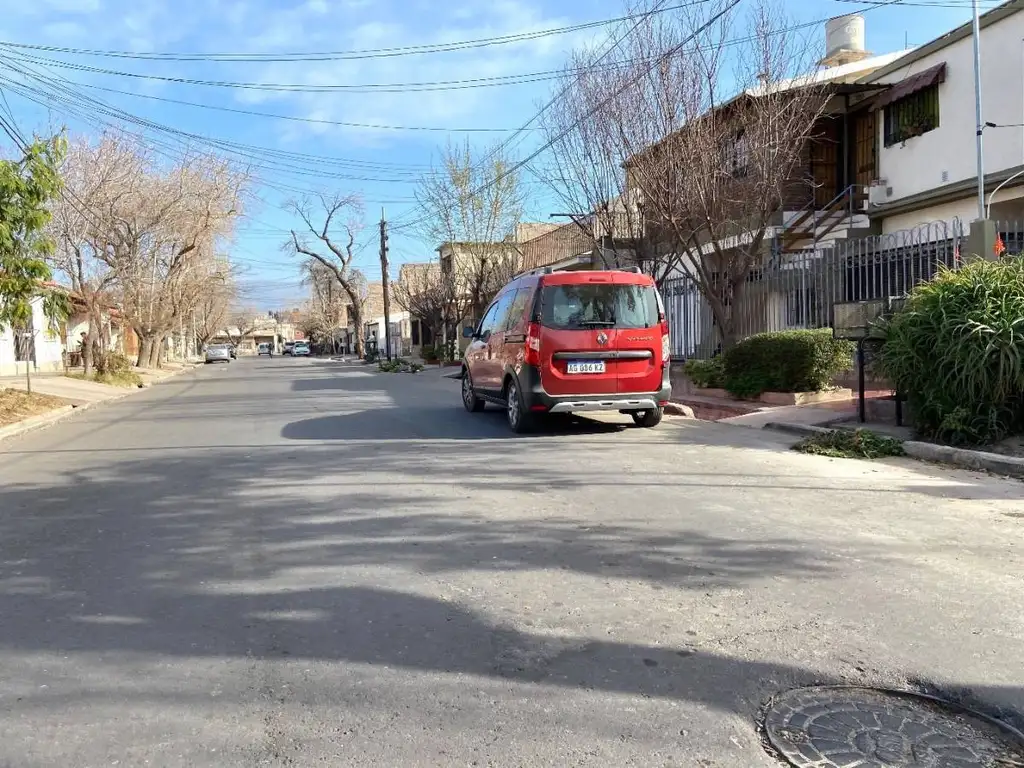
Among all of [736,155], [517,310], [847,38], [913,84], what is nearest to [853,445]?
[517,310]

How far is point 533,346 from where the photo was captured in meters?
10.2

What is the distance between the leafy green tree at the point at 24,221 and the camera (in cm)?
1321

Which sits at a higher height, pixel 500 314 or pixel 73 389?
pixel 500 314

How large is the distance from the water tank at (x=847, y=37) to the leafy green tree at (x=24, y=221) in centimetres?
2028

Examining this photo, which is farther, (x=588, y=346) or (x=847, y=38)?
(x=847, y=38)

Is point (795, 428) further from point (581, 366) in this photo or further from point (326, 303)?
point (326, 303)

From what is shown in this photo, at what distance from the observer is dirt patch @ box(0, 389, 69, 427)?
14.8m

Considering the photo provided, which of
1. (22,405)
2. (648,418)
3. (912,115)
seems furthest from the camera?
(912,115)

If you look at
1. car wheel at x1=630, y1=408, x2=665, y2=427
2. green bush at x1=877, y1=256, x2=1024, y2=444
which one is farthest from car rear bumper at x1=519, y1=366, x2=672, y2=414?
green bush at x1=877, y1=256, x2=1024, y2=444

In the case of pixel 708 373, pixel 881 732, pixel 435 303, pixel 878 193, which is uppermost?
pixel 878 193

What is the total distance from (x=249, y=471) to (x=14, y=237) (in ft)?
27.5

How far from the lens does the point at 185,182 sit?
30.6 metres

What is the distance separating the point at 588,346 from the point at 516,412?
1.34 m

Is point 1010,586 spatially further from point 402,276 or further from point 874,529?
point 402,276
